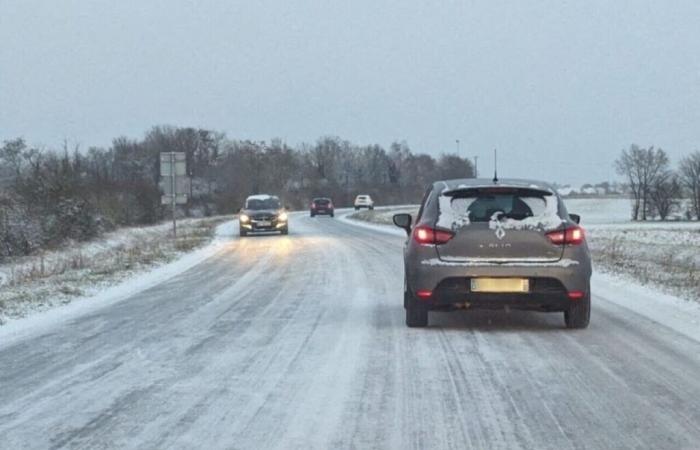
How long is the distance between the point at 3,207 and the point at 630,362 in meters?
23.4

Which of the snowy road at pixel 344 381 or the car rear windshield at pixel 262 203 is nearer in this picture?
the snowy road at pixel 344 381

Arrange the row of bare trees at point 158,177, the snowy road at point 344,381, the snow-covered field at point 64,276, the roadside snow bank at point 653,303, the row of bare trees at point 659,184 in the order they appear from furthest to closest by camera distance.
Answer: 1. the row of bare trees at point 659,184
2. the row of bare trees at point 158,177
3. the snow-covered field at point 64,276
4. the roadside snow bank at point 653,303
5. the snowy road at point 344,381

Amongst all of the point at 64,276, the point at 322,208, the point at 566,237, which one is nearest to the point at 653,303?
the point at 566,237

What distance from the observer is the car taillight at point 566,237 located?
8.16 metres

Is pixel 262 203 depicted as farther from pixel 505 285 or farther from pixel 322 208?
pixel 322 208

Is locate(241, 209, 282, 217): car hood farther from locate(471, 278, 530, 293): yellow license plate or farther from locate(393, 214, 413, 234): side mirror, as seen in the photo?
locate(471, 278, 530, 293): yellow license plate

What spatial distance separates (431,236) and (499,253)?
2.49ft

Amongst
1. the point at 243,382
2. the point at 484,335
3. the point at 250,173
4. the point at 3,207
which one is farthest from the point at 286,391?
the point at 250,173

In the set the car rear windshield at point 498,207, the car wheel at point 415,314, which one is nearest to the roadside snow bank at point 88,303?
the car wheel at point 415,314

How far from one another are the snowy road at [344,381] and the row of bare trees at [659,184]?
308ft

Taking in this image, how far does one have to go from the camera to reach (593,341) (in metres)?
8.00

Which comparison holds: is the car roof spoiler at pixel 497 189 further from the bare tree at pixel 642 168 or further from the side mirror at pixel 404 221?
the bare tree at pixel 642 168

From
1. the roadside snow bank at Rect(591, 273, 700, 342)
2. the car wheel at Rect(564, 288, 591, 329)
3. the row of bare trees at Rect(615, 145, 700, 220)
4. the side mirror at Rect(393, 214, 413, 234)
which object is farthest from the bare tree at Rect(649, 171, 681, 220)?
the car wheel at Rect(564, 288, 591, 329)

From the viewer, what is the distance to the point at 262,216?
34.2 m
